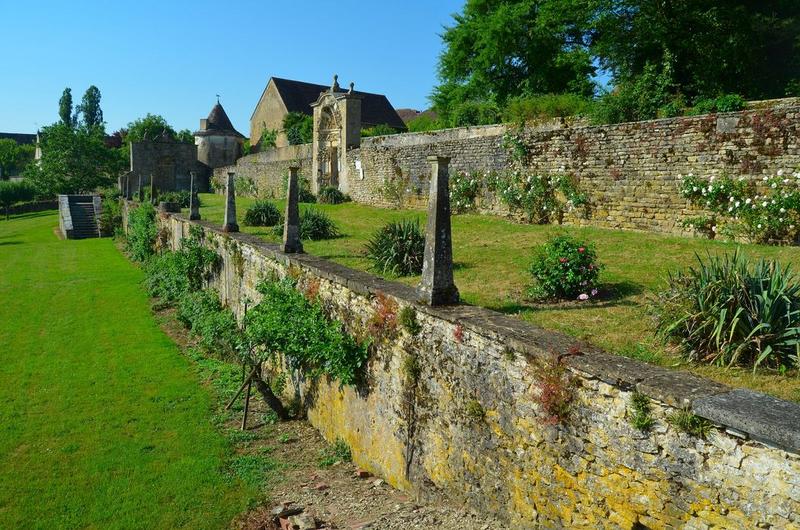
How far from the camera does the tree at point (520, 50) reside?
2302cm

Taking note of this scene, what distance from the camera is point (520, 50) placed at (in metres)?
24.9

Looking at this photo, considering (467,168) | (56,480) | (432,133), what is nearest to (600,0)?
(432,133)

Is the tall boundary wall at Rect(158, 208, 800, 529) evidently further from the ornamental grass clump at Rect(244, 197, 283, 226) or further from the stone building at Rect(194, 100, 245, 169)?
the stone building at Rect(194, 100, 245, 169)

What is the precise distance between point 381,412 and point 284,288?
3.23 metres

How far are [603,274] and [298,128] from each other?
3479 cm

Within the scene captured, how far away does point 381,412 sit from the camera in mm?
7219

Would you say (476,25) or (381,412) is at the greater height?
(476,25)

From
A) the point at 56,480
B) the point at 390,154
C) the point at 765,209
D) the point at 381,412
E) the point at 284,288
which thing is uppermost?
the point at 390,154

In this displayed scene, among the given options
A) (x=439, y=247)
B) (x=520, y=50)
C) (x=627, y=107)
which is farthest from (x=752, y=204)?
(x=520, y=50)

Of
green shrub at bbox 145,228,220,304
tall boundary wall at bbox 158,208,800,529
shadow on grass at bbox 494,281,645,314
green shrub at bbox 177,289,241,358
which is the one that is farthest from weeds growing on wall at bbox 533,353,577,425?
green shrub at bbox 145,228,220,304

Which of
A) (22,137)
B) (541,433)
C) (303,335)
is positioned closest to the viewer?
(541,433)

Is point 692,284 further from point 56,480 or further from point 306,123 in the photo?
point 306,123

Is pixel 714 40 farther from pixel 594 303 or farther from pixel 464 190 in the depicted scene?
pixel 594 303

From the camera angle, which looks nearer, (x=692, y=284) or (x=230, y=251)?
(x=692, y=284)
